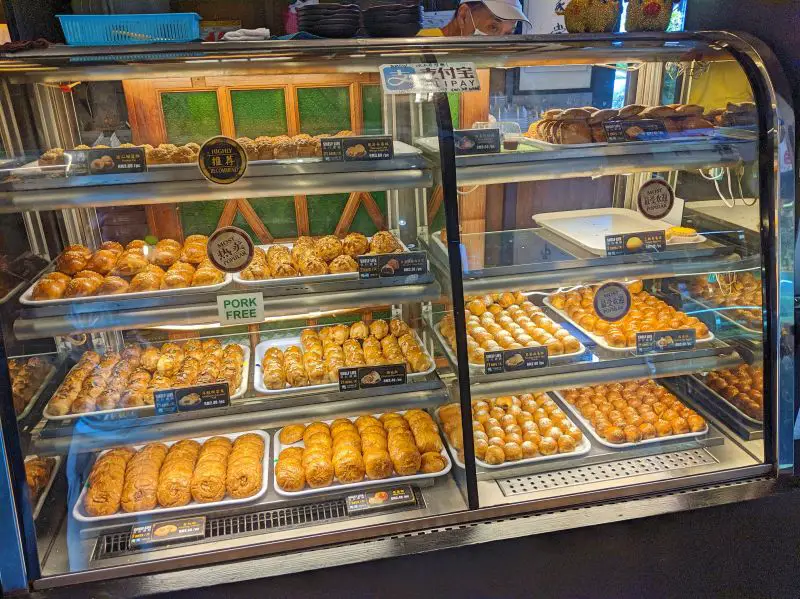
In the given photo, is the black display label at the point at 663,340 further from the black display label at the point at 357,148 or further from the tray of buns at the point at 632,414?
the black display label at the point at 357,148

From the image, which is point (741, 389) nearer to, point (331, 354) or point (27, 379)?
point (331, 354)

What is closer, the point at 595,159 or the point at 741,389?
the point at 595,159

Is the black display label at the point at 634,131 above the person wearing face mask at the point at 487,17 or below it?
below

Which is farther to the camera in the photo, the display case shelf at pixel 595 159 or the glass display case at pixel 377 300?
the display case shelf at pixel 595 159

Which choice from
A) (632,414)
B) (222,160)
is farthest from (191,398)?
(632,414)

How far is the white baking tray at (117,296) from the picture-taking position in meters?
2.29

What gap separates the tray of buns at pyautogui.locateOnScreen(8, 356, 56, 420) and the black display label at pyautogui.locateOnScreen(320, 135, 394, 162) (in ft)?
4.74

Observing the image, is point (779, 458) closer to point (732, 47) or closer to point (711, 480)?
point (711, 480)

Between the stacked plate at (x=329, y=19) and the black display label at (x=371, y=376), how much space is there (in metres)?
1.40

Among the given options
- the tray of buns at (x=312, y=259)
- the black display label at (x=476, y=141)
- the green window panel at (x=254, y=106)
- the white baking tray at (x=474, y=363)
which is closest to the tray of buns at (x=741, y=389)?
the white baking tray at (x=474, y=363)

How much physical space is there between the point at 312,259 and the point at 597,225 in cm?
154

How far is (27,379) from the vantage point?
247 cm

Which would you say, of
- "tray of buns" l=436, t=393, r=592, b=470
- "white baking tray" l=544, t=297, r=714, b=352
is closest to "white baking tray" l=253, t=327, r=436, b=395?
"tray of buns" l=436, t=393, r=592, b=470

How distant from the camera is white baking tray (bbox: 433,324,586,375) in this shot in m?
2.70
